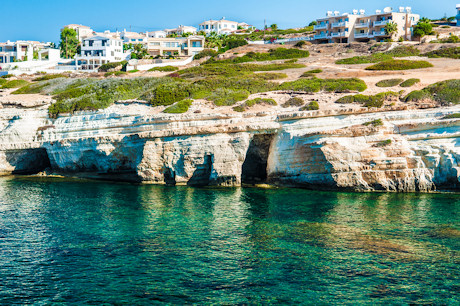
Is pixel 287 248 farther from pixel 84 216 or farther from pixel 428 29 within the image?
pixel 428 29

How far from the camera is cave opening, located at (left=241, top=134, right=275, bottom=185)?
32656 mm

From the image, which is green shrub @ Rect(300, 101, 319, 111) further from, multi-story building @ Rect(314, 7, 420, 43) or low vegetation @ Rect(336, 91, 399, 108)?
multi-story building @ Rect(314, 7, 420, 43)

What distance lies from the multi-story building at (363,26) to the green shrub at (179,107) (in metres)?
54.9

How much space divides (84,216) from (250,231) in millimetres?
8681

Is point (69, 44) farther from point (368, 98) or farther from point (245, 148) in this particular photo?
point (368, 98)

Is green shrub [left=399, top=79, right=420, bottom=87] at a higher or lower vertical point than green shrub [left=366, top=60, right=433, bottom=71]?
lower

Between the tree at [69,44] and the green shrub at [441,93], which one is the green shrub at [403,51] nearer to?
the green shrub at [441,93]

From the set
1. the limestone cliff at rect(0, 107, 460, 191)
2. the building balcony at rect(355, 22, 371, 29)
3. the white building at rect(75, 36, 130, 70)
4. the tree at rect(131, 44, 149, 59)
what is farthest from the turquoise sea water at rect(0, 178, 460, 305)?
the white building at rect(75, 36, 130, 70)

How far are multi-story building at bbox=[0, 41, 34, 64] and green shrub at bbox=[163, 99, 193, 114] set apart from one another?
8328cm

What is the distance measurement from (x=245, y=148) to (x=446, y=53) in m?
37.4

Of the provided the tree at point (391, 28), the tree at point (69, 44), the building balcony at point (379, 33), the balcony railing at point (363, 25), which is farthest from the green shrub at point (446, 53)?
the tree at point (69, 44)

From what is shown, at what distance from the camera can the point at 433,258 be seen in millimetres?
16422

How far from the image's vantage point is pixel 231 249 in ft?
58.3

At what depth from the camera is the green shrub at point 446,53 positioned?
179ft
